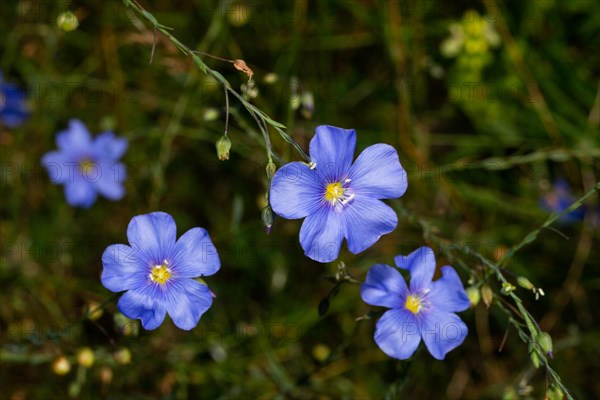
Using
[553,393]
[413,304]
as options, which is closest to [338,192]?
[413,304]

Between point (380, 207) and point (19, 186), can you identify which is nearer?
point (380, 207)

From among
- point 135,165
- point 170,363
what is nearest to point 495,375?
point 170,363

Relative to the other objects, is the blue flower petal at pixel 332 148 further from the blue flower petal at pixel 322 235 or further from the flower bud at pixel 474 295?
the flower bud at pixel 474 295

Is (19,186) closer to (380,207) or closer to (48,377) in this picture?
(48,377)

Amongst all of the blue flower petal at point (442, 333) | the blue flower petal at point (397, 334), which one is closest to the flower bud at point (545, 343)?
the blue flower petal at point (442, 333)

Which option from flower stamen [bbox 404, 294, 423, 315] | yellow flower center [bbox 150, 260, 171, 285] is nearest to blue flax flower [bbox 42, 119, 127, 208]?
yellow flower center [bbox 150, 260, 171, 285]

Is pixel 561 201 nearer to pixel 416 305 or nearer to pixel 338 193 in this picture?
pixel 416 305
